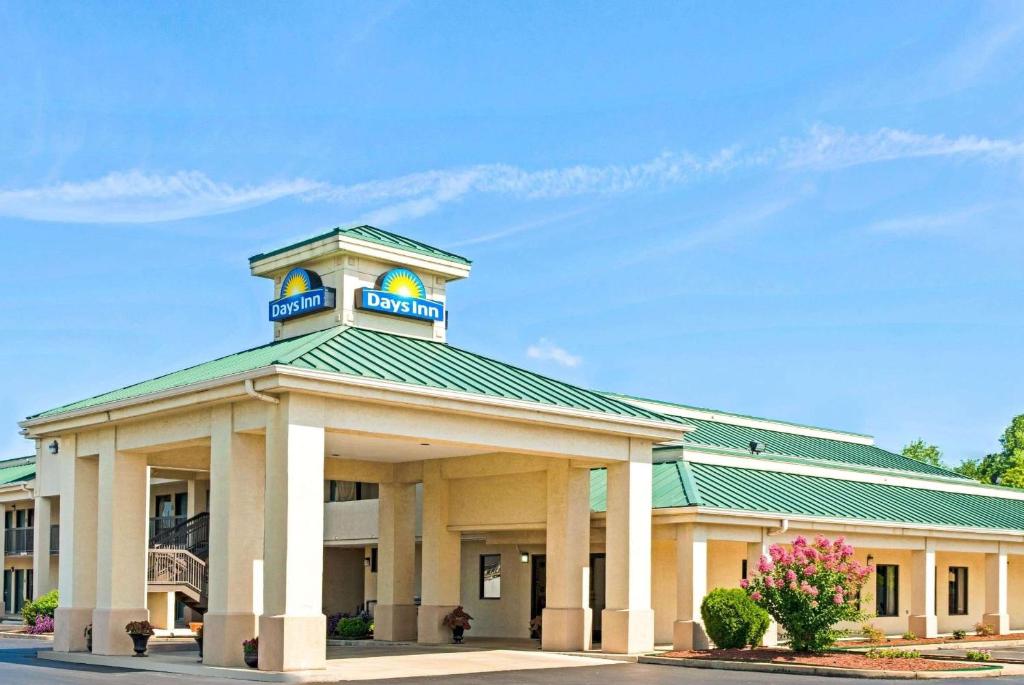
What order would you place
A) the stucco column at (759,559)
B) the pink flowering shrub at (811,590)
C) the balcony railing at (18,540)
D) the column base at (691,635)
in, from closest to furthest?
the pink flowering shrub at (811,590), the column base at (691,635), the stucco column at (759,559), the balcony railing at (18,540)

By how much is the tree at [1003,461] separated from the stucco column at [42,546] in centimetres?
6129

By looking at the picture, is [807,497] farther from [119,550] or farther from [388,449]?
[119,550]

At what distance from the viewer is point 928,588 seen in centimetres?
3897

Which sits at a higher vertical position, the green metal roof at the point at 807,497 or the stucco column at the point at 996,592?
the green metal roof at the point at 807,497

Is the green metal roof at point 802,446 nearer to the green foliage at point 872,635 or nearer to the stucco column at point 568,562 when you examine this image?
the green foliage at point 872,635

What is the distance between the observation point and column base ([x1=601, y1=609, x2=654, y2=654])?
101 feet

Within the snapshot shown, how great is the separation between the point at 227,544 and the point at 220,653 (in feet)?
7.19

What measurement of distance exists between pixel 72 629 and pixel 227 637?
300 inches

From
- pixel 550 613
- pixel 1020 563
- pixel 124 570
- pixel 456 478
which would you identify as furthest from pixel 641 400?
pixel 124 570

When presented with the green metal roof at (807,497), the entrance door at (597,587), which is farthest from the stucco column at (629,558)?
the entrance door at (597,587)

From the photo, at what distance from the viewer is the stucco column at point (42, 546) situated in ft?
153

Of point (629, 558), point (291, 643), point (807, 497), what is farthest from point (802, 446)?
point (291, 643)

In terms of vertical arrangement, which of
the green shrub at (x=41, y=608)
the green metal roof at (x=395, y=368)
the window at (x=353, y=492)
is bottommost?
the green shrub at (x=41, y=608)

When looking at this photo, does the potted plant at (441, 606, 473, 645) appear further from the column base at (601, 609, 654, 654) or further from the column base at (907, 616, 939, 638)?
the column base at (907, 616, 939, 638)
